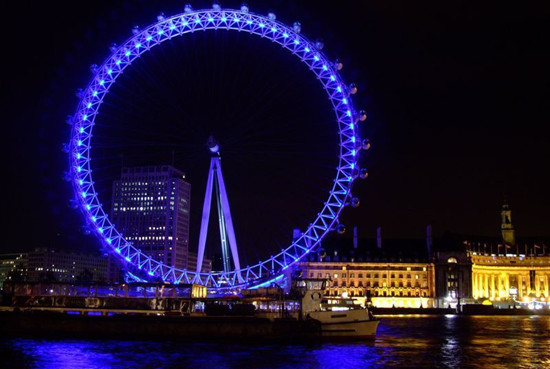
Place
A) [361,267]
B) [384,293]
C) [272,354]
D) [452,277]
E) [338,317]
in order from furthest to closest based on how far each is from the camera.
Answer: [452,277], [361,267], [384,293], [338,317], [272,354]

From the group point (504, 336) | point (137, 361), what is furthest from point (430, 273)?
A: point (137, 361)

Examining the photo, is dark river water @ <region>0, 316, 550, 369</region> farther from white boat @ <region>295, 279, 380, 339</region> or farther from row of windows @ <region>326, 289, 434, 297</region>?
row of windows @ <region>326, 289, 434, 297</region>

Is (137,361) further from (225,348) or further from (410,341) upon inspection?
(410,341)

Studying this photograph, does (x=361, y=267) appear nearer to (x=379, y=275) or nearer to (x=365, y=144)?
(x=379, y=275)

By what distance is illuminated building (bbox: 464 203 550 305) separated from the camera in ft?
481

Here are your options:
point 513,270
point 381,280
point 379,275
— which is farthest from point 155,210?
point 513,270

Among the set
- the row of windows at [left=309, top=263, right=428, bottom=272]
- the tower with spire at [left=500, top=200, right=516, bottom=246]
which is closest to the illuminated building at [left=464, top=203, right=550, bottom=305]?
the tower with spire at [left=500, top=200, right=516, bottom=246]

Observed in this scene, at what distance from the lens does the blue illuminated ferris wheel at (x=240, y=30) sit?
2015 inches

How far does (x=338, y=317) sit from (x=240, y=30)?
2285 centimetres

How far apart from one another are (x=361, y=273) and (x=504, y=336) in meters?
78.2

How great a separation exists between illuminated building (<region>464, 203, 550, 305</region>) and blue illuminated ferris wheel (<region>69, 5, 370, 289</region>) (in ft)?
328

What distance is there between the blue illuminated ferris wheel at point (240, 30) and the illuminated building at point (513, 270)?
100 meters

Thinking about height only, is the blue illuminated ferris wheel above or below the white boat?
above

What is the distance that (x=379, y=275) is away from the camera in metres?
135
